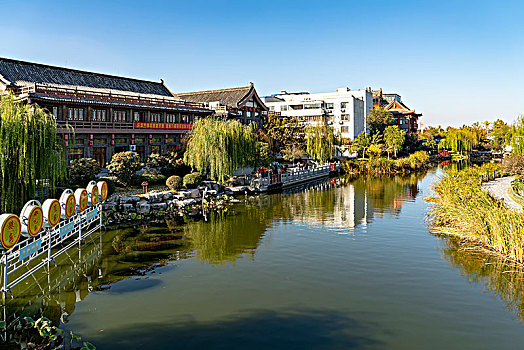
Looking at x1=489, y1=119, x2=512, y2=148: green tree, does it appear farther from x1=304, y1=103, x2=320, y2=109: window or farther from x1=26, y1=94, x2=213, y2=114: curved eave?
x1=26, y1=94, x2=213, y2=114: curved eave

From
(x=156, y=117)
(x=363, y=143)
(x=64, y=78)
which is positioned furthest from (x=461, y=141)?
(x=64, y=78)

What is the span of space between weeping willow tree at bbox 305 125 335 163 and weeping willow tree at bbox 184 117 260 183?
17135mm

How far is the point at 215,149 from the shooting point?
90.5 ft

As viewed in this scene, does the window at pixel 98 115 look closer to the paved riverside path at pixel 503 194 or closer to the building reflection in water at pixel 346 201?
the building reflection in water at pixel 346 201

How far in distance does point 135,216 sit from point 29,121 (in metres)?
7.05


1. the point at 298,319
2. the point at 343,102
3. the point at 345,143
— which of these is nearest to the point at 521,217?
the point at 298,319

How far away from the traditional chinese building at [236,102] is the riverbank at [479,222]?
2638cm

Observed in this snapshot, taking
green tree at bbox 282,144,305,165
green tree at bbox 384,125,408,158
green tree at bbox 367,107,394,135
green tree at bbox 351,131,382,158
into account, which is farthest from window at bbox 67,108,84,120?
green tree at bbox 367,107,394,135

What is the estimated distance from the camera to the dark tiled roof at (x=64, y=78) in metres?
27.5

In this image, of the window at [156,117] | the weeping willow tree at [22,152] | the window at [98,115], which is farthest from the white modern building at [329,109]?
the weeping willow tree at [22,152]

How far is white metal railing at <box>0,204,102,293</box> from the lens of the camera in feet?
33.7

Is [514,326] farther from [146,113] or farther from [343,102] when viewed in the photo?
[343,102]

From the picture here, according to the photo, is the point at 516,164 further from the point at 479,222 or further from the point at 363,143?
the point at 363,143

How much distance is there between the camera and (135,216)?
2052 cm
